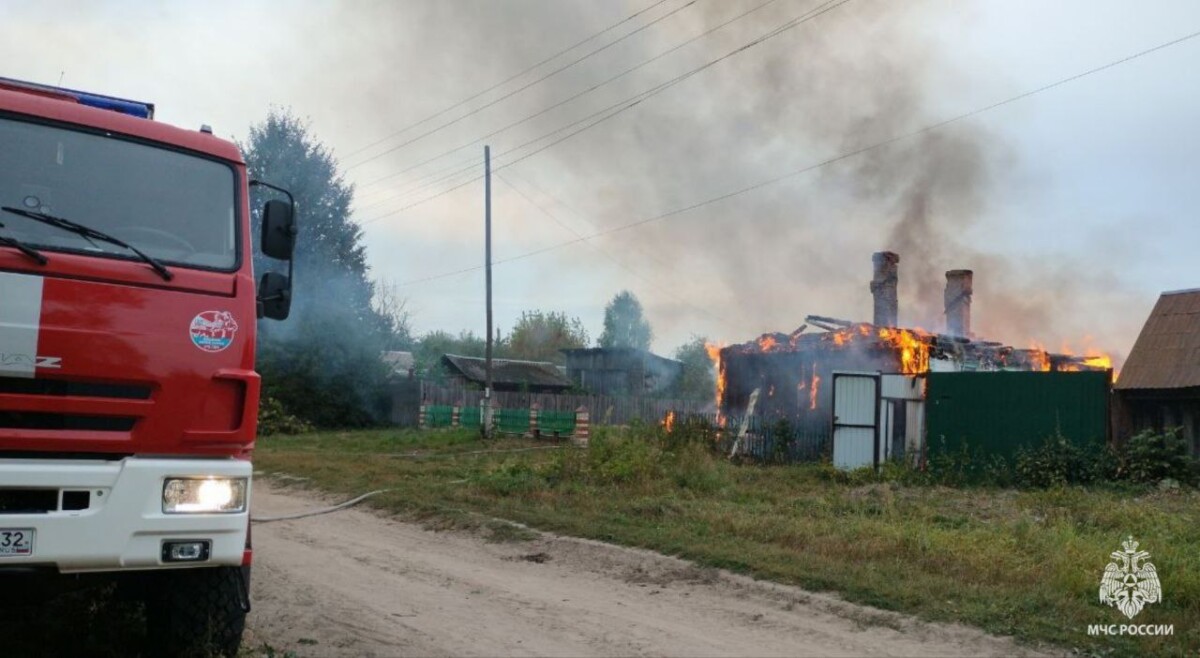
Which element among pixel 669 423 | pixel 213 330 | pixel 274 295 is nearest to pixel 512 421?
pixel 669 423

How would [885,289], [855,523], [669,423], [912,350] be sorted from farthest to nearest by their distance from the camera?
[885,289] < [912,350] < [669,423] < [855,523]

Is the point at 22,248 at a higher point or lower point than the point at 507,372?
lower

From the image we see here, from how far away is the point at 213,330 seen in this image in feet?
15.8

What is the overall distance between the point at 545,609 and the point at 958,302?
72.9ft

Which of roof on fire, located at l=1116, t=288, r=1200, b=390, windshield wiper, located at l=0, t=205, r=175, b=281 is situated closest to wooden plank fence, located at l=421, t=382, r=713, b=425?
roof on fire, located at l=1116, t=288, r=1200, b=390

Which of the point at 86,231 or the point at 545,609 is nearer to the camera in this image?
the point at 86,231

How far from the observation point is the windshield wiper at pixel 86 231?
15.4ft

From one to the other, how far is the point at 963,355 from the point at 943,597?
1611cm

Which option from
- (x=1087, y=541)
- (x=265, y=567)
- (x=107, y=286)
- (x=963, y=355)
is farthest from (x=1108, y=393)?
(x=107, y=286)

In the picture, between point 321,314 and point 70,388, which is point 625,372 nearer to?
point 321,314

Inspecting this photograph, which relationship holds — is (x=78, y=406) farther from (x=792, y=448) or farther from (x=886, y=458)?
(x=792, y=448)

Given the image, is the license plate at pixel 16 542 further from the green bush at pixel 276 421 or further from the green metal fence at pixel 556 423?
the green bush at pixel 276 421

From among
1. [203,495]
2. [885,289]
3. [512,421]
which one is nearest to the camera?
[203,495]

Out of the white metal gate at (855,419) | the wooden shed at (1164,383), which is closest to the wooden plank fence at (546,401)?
the white metal gate at (855,419)
